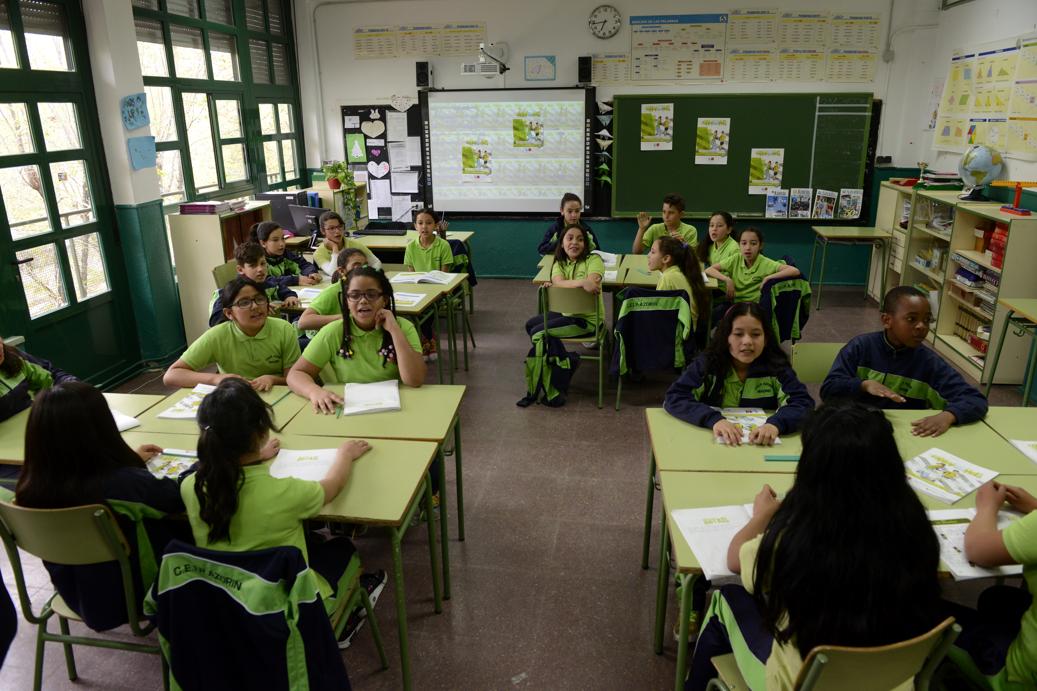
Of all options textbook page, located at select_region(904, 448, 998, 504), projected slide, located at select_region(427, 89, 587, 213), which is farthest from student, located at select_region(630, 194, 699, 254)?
textbook page, located at select_region(904, 448, 998, 504)

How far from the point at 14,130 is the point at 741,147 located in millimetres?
6134

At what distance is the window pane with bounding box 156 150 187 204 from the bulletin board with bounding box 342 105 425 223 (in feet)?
8.36

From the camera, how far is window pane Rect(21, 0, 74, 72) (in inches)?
166

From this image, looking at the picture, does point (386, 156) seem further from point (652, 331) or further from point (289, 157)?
point (652, 331)

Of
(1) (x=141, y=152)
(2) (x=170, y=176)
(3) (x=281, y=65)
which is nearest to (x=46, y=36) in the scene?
(1) (x=141, y=152)

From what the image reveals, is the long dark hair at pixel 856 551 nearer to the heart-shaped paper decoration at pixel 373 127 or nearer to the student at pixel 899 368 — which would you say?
the student at pixel 899 368

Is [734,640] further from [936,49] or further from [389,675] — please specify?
[936,49]

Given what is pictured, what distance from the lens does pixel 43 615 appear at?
2111 mm

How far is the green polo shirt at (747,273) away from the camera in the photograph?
16.1ft

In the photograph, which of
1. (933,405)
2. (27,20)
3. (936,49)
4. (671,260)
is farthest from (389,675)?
(936,49)

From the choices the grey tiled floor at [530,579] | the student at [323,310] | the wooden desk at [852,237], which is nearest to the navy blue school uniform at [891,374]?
the grey tiled floor at [530,579]

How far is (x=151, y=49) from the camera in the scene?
532 centimetres

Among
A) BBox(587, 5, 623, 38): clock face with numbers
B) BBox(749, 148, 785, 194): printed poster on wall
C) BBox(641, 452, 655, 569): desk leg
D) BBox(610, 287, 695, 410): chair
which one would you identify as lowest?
BBox(641, 452, 655, 569): desk leg

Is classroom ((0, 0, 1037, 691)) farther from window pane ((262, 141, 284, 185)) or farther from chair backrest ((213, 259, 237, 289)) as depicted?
chair backrest ((213, 259, 237, 289))
